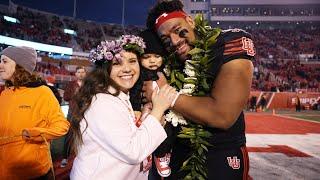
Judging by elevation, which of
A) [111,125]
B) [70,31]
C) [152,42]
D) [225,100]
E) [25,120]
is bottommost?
[25,120]

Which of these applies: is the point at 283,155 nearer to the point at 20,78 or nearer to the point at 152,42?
the point at 152,42

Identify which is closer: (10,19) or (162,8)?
(162,8)

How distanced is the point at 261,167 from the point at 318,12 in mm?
60661

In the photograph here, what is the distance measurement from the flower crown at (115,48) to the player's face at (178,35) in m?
0.21

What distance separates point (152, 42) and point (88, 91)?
94 centimetres

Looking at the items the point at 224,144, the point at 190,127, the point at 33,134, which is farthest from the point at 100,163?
the point at 33,134

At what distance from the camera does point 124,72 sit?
2.72 meters

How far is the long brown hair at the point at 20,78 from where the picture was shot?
384 centimetres

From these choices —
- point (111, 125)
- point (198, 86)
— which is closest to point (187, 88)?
point (198, 86)

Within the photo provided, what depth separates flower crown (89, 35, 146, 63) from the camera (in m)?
2.70

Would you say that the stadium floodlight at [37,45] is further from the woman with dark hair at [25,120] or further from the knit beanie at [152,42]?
the knit beanie at [152,42]

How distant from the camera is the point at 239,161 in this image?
8.41 feet

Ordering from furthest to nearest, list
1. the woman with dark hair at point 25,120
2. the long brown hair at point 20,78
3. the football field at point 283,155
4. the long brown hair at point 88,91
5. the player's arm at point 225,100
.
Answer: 1. the football field at point 283,155
2. the long brown hair at point 20,78
3. the woman with dark hair at point 25,120
4. the long brown hair at point 88,91
5. the player's arm at point 225,100

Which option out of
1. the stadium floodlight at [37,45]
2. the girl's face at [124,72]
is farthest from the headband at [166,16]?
the stadium floodlight at [37,45]
